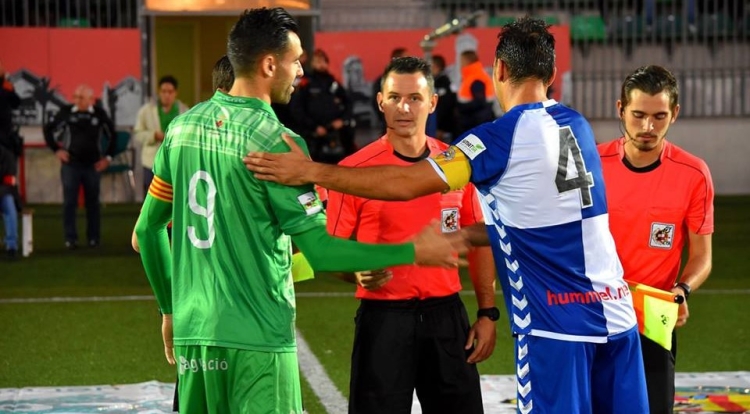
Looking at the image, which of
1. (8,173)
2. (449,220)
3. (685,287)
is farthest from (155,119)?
(685,287)

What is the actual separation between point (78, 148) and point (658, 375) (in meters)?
10.4

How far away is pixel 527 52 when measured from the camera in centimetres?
440

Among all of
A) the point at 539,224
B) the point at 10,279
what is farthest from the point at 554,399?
the point at 10,279

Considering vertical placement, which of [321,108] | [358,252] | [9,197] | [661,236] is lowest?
[9,197]

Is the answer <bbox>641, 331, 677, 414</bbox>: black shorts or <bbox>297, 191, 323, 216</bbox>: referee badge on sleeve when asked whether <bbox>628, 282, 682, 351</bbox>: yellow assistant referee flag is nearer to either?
<bbox>641, 331, 677, 414</bbox>: black shorts

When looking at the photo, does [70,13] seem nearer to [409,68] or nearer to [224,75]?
[224,75]

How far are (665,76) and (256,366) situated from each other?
2366 millimetres

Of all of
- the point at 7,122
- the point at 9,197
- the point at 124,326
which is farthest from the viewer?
the point at 7,122

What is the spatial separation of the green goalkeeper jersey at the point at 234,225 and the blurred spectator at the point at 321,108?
502 inches

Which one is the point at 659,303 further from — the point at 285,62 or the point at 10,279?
the point at 10,279

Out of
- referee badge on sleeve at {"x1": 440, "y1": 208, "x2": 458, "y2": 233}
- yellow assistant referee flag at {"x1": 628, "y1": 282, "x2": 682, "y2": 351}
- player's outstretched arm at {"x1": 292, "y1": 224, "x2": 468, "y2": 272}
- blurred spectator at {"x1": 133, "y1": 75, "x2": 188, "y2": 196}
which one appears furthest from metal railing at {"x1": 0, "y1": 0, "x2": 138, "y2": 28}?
player's outstretched arm at {"x1": 292, "y1": 224, "x2": 468, "y2": 272}

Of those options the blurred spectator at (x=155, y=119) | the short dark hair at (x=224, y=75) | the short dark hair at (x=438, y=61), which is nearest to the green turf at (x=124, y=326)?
the blurred spectator at (x=155, y=119)

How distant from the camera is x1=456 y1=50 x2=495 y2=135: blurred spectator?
17.5 meters

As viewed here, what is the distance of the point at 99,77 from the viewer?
20.9m
